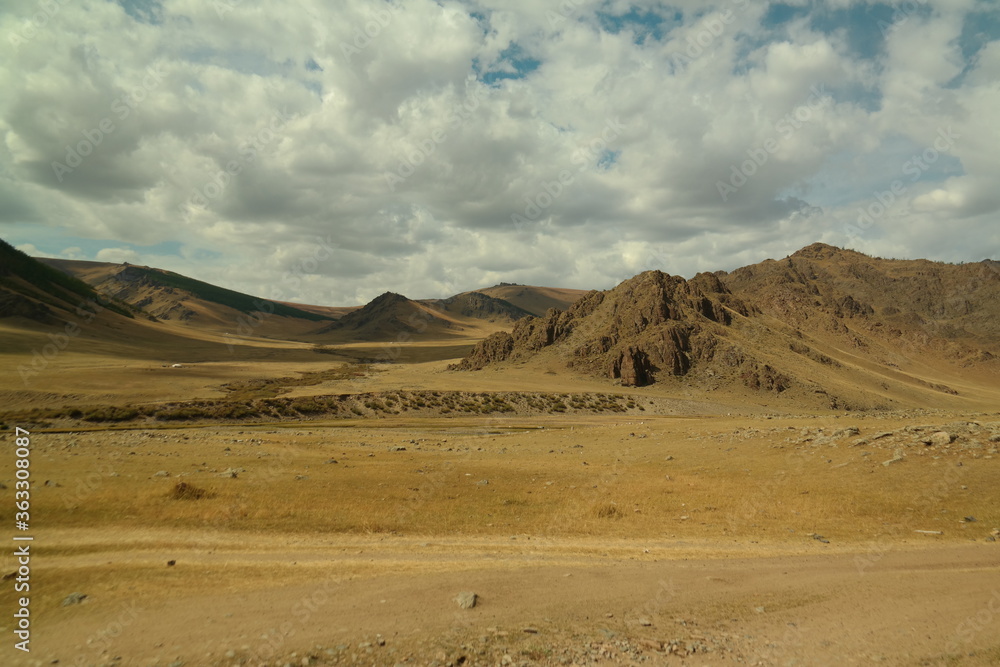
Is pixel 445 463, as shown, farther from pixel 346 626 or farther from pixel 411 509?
pixel 346 626

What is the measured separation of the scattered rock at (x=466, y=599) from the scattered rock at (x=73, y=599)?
26.9ft

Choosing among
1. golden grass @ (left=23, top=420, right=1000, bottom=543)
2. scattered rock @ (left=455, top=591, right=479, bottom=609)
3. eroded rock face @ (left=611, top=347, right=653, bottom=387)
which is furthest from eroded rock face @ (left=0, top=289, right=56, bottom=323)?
scattered rock @ (left=455, top=591, right=479, bottom=609)

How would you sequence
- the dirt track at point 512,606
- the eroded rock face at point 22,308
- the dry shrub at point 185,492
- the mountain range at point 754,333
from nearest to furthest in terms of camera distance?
the dirt track at point 512,606 → the dry shrub at point 185,492 → the mountain range at point 754,333 → the eroded rock face at point 22,308

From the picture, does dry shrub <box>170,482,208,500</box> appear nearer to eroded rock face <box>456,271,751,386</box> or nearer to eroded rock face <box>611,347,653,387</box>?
eroded rock face <box>611,347,653,387</box>

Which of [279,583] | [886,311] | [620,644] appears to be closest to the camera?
[620,644]

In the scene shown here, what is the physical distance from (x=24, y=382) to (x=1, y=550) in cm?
8001

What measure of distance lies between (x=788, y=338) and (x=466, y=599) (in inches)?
4979

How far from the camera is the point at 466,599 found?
36.4 ft

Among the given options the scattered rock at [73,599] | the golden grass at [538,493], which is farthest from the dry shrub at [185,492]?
the scattered rock at [73,599]

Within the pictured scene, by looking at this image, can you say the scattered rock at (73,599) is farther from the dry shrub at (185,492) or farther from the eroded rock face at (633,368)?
the eroded rock face at (633,368)

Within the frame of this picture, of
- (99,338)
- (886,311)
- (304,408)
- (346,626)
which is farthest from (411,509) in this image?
(886,311)

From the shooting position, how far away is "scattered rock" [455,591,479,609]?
10969mm

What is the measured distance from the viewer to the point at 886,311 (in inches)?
7224

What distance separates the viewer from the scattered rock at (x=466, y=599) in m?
11.0
